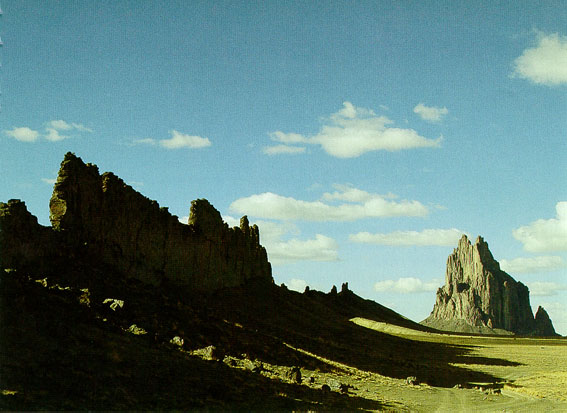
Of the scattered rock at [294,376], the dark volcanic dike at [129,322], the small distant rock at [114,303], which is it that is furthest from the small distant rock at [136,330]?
the scattered rock at [294,376]

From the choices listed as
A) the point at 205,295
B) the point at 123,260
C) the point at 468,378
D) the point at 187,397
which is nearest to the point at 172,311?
the point at 123,260

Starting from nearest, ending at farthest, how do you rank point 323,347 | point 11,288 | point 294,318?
point 11,288 < point 323,347 < point 294,318

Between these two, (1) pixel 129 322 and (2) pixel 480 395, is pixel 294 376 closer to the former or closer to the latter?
(1) pixel 129 322

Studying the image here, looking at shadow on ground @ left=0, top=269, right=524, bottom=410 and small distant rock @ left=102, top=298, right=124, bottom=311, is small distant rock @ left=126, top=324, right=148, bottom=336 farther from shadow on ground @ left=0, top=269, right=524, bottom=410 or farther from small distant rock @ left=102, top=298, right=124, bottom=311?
small distant rock @ left=102, top=298, right=124, bottom=311

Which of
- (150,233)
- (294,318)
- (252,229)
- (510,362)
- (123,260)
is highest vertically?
(252,229)

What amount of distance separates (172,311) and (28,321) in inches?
534

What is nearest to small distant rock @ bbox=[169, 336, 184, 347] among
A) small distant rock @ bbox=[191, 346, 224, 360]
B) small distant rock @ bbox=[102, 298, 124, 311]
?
small distant rock @ bbox=[191, 346, 224, 360]

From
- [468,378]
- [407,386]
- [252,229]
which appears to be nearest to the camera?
[407,386]

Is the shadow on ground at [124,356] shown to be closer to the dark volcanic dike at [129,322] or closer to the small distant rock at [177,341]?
the dark volcanic dike at [129,322]

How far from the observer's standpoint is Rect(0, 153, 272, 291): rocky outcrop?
Answer: 93.4ft

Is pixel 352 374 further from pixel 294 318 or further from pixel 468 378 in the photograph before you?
pixel 294 318

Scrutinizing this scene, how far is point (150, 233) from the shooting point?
4206 centimetres

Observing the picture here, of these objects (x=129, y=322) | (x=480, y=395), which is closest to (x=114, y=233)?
(x=129, y=322)

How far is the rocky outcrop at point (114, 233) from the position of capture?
93.4 feet
